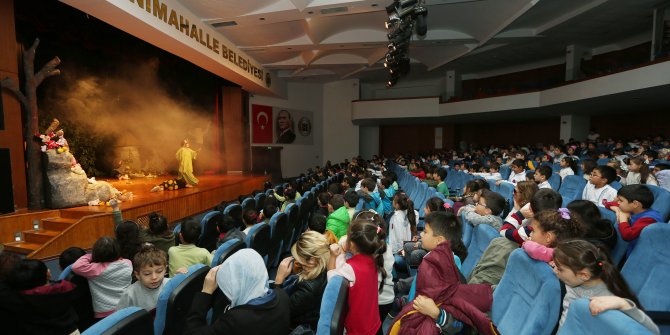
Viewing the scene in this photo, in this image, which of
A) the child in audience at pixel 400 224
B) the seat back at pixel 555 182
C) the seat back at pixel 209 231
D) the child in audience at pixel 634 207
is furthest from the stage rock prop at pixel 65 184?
the seat back at pixel 555 182

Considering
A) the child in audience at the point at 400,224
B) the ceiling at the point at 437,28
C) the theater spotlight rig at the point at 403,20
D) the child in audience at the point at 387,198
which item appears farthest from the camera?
the ceiling at the point at 437,28

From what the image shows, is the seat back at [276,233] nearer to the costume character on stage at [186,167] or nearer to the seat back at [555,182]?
the seat back at [555,182]

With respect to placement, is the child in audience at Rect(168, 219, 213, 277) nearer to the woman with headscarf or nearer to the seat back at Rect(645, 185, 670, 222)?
the woman with headscarf

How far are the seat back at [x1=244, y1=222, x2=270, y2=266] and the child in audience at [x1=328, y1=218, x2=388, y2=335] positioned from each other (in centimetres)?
105

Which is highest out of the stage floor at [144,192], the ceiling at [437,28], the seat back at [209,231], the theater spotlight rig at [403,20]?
the ceiling at [437,28]

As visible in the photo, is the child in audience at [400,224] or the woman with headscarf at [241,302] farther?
the child in audience at [400,224]

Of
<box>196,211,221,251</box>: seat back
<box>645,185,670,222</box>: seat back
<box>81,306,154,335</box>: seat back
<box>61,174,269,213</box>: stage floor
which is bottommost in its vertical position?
<box>61,174,269,213</box>: stage floor

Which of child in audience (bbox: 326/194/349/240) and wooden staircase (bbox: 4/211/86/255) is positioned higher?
child in audience (bbox: 326/194/349/240)

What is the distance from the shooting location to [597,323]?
1.05m

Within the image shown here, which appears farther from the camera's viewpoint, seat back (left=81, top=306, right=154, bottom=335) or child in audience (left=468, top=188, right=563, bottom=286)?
child in audience (left=468, top=188, right=563, bottom=286)

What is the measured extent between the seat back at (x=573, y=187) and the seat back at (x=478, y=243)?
8.11 ft

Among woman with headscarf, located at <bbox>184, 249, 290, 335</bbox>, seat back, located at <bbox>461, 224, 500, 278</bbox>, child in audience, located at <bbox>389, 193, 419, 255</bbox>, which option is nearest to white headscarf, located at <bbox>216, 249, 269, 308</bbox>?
woman with headscarf, located at <bbox>184, 249, 290, 335</bbox>

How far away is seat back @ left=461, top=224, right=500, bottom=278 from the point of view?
2182mm

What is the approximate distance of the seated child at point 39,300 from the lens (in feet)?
5.69
